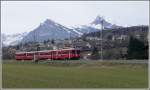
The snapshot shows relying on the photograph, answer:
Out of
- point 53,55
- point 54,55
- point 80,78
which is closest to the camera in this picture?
point 80,78

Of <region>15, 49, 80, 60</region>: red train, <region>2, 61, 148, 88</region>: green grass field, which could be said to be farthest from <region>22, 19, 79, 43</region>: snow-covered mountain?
<region>2, 61, 148, 88</region>: green grass field

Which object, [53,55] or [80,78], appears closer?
[80,78]

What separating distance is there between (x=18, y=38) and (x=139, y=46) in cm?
4107

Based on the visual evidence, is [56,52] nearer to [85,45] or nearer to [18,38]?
[85,45]

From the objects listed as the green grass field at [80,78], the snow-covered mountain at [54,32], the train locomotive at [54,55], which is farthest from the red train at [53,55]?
the snow-covered mountain at [54,32]

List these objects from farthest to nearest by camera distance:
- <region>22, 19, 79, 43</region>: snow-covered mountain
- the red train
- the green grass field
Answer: <region>22, 19, 79, 43</region>: snow-covered mountain → the red train → the green grass field

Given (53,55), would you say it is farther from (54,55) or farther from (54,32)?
(54,32)

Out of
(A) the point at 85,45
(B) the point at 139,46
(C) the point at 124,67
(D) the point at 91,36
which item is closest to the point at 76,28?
(D) the point at 91,36

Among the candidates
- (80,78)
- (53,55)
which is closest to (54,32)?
(53,55)

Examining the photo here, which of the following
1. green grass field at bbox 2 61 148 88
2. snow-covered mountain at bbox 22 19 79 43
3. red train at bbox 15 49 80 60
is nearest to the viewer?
green grass field at bbox 2 61 148 88

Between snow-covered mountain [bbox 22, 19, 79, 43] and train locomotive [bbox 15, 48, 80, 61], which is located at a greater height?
snow-covered mountain [bbox 22, 19, 79, 43]

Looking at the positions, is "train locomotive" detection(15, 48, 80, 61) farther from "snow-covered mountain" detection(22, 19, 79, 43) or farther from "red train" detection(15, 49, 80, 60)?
"snow-covered mountain" detection(22, 19, 79, 43)

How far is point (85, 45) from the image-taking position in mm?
52438

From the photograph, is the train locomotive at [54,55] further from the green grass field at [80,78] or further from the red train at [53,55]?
the green grass field at [80,78]
